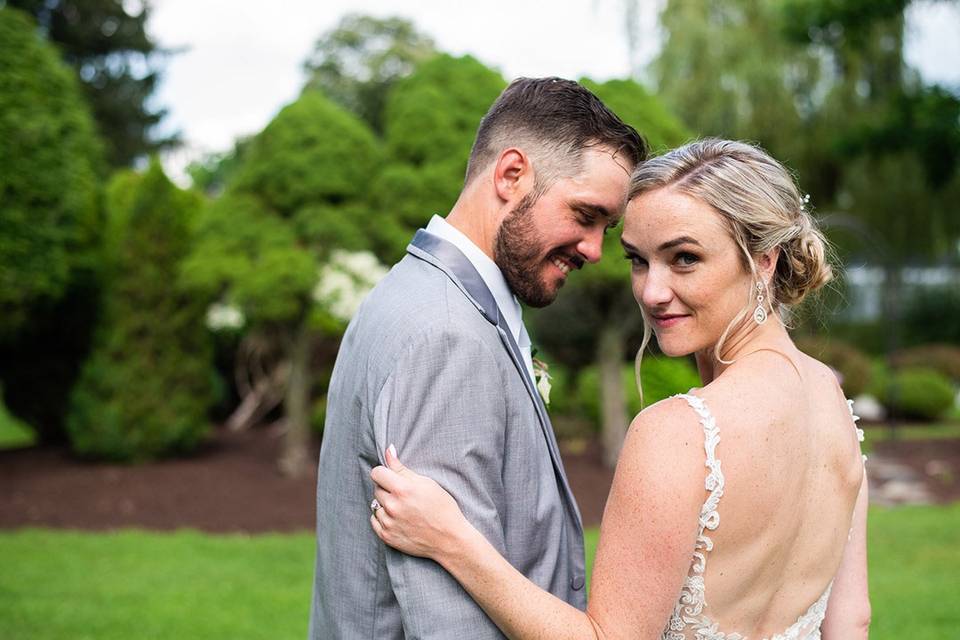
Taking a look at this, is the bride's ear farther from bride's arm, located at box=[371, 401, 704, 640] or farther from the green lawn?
the green lawn

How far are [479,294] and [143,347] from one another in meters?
9.39


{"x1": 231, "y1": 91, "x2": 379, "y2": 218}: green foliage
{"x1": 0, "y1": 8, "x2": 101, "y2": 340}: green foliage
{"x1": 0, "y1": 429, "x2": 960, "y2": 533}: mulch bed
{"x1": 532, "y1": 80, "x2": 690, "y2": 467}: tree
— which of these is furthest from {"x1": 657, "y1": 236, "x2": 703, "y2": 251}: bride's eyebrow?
{"x1": 0, "y1": 8, "x2": 101, "y2": 340}: green foliage

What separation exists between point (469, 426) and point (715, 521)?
1.66ft

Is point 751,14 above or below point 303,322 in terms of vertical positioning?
above

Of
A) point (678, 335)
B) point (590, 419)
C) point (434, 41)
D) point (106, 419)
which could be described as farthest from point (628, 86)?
point (434, 41)

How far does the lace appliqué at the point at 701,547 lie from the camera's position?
1832mm

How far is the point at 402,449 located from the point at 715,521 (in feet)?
2.02

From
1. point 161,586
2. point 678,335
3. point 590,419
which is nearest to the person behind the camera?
point 678,335

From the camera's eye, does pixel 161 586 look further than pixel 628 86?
No

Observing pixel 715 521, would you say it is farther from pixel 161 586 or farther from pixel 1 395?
pixel 1 395

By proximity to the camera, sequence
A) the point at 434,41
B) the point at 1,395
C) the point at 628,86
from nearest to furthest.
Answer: the point at 628,86 < the point at 1,395 < the point at 434,41

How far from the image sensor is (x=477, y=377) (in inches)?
74.5

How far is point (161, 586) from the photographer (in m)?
6.87

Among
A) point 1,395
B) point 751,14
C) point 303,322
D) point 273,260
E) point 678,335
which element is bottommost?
point 1,395
